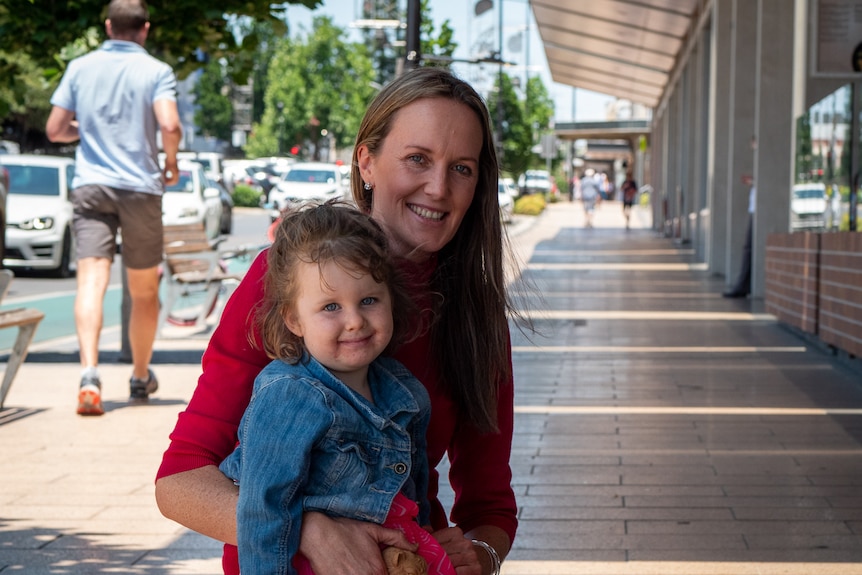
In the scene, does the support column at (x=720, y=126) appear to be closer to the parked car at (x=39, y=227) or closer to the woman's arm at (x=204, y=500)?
the parked car at (x=39, y=227)

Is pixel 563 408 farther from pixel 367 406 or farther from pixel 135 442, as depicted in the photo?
pixel 367 406

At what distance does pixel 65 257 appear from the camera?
1988 cm

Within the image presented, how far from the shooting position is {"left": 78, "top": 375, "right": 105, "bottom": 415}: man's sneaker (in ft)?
23.5

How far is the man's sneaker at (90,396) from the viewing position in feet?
23.5

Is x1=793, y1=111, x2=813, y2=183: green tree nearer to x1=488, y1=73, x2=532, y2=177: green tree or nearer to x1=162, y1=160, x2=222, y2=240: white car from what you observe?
x1=162, y1=160, x2=222, y2=240: white car

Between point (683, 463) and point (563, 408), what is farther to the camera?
point (563, 408)

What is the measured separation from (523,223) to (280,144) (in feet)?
131

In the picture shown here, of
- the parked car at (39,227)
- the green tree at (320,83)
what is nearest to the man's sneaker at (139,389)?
the parked car at (39,227)

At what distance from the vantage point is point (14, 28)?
787cm

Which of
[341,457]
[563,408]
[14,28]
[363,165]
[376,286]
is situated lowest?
[563,408]

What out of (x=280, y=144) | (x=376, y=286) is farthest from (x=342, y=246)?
(x=280, y=144)

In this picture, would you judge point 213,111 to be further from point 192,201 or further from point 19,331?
point 19,331

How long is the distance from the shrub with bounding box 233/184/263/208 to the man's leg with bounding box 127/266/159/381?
48350 mm

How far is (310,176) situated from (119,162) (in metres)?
30.1
